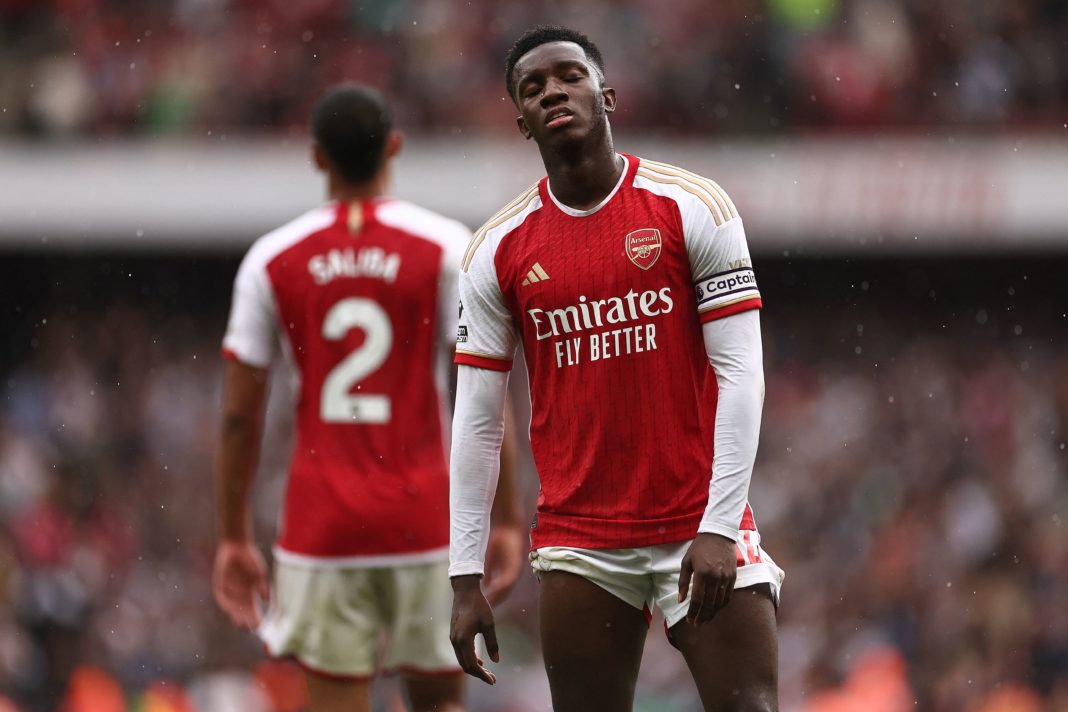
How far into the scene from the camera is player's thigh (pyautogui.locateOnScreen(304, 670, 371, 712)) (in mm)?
5609

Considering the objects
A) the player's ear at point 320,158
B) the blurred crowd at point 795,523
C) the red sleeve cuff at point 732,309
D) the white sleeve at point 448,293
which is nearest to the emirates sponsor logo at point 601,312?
the red sleeve cuff at point 732,309

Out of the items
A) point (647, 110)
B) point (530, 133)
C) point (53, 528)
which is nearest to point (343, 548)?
point (530, 133)

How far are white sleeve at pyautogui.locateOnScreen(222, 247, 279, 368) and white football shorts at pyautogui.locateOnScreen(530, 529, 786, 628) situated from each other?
1771 mm

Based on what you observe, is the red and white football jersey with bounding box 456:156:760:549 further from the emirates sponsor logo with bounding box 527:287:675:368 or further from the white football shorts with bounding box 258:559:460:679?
the white football shorts with bounding box 258:559:460:679

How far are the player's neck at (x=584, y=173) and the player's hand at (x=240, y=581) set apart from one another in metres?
2.16

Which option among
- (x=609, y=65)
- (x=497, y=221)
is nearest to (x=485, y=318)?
(x=497, y=221)

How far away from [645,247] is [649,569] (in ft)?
2.56

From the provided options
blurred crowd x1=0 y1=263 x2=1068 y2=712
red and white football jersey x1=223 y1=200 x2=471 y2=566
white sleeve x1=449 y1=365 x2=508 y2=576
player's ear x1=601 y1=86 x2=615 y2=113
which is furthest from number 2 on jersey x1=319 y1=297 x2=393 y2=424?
blurred crowd x1=0 y1=263 x2=1068 y2=712

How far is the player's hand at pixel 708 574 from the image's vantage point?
3924 millimetres

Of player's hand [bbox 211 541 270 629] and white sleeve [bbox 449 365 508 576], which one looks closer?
white sleeve [bbox 449 365 508 576]

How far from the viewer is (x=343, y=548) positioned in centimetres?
566

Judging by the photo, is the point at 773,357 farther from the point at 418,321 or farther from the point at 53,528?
the point at 418,321

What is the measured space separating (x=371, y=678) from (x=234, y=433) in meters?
0.92

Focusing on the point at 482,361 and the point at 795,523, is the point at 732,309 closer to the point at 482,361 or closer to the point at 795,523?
the point at 482,361
